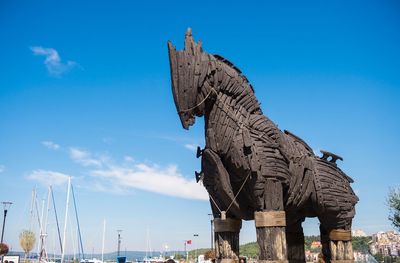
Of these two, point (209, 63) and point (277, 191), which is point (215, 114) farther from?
point (277, 191)

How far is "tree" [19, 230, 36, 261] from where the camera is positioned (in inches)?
1729

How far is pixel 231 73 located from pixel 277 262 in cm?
331

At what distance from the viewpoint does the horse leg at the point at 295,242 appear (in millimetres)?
8680

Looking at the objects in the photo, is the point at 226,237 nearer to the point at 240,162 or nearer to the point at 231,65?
the point at 240,162

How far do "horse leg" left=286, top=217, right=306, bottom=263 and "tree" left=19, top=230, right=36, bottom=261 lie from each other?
42358 mm

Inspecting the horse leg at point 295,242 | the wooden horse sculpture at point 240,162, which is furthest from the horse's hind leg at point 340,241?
the horse leg at point 295,242

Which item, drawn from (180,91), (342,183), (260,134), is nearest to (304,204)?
(342,183)

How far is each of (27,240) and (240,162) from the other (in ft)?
147

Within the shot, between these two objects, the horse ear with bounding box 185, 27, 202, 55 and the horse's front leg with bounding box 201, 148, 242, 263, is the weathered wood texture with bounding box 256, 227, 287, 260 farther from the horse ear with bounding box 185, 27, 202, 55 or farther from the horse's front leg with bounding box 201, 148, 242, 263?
the horse ear with bounding box 185, 27, 202, 55

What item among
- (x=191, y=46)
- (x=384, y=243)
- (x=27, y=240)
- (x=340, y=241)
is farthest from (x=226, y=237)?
(x=384, y=243)

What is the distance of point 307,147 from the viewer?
8250 mm

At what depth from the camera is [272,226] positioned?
6410 mm

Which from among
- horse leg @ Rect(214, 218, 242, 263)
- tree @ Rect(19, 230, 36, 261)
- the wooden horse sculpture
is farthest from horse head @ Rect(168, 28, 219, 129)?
tree @ Rect(19, 230, 36, 261)

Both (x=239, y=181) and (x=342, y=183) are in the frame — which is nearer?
(x=239, y=181)
